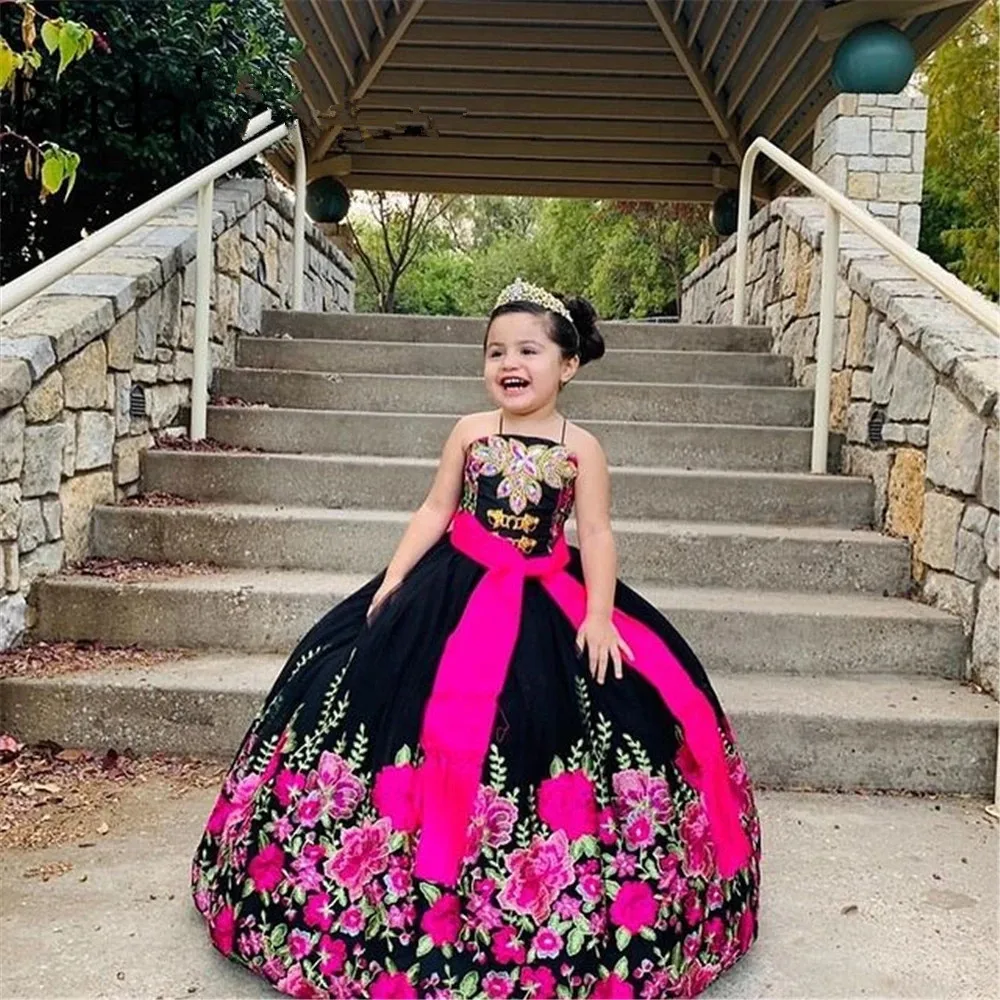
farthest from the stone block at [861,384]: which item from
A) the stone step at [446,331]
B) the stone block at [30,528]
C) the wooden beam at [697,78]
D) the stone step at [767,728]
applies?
the wooden beam at [697,78]

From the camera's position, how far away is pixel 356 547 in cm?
312

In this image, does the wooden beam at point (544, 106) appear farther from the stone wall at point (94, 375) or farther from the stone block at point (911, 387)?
the stone block at point (911, 387)

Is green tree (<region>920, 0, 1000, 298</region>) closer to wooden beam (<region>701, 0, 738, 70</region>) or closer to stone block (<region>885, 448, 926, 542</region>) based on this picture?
wooden beam (<region>701, 0, 738, 70</region>)

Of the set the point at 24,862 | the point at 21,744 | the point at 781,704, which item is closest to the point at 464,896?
the point at 24,862

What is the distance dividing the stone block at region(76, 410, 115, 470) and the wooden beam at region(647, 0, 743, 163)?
510 cm

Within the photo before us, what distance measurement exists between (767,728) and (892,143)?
3.69m

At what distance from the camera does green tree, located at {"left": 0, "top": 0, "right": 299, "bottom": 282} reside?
359cm

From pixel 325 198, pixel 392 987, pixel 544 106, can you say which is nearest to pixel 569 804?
pixel 392 987

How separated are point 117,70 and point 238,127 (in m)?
0.63

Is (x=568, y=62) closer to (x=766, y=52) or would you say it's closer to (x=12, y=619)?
(x=766, y=52)

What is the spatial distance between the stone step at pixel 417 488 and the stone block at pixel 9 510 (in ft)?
2.63

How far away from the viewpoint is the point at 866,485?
11.2ft

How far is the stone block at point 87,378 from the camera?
2.90m

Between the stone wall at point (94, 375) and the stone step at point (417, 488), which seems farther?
the stone step at point (417, 488)
